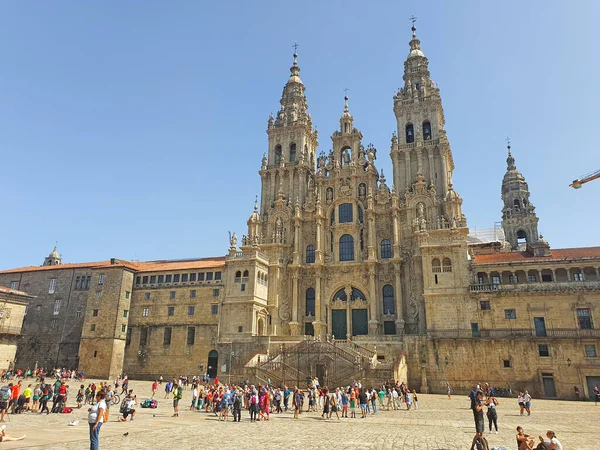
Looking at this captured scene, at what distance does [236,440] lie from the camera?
53.8ft

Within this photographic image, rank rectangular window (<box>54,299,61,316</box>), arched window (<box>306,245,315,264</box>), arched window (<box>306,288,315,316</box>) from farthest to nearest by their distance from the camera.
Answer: rectangular window (<box>54,299,61,316</box>), arched window (<box>306,245,315,264</box>), arched window (<box>306,288,315,316</box>)

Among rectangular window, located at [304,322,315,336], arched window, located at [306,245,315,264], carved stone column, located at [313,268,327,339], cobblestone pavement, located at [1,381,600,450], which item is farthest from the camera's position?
arched window, located at [306,245,315,264]

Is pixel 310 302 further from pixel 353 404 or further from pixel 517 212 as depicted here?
pixel 517 212

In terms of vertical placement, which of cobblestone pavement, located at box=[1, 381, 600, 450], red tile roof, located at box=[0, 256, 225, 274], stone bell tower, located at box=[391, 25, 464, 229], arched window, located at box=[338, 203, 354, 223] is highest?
stone bell tower, located at box=[391, 25, 464, 229]

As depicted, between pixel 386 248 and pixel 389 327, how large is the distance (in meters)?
9.14

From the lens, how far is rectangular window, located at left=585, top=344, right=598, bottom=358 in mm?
37312

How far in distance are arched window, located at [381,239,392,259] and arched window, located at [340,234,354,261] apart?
3.68 meters

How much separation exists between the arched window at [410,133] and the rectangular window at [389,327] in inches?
881

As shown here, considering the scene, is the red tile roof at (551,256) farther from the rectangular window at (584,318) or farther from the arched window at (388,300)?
the arched window at (388,300)

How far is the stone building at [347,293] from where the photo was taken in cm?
3919

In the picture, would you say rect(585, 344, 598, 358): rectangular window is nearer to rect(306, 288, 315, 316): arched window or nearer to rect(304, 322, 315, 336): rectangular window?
rect(304, 322, 315, 336): rectangular window

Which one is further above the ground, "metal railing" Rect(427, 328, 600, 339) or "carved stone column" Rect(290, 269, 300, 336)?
"carved stone column" Rect(290, 269, 300, 336)

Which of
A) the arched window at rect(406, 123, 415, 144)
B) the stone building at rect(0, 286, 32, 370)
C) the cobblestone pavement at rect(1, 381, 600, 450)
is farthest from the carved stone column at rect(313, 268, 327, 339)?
the stone building at rect(0, 286, 32, 370)

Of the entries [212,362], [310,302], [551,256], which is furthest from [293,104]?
[551,256]
